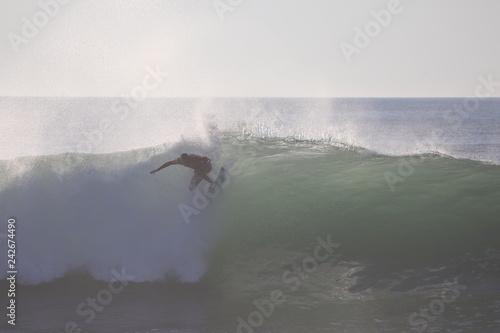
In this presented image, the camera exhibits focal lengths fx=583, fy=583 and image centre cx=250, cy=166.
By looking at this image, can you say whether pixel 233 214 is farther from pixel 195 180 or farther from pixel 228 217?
pixel 195 180

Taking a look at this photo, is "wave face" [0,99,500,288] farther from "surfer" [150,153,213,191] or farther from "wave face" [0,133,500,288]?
"surfer" [150,153,213,191]

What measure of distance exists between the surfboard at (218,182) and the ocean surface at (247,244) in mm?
201

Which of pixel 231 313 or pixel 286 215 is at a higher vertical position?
pixel 286 215

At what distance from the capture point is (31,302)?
10.1 meters

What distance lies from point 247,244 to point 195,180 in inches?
71.8

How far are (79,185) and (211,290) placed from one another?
4026 mm

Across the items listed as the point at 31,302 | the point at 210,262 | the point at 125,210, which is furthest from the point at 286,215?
the point at 31,302

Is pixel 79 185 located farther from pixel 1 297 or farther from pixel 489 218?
pixel 489 218

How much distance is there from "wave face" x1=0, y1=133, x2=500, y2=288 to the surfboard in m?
0.20

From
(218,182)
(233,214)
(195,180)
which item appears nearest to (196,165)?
(195,180)

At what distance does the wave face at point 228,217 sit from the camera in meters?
11.1

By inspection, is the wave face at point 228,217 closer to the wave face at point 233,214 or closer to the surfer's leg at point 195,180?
the wave face at point 233,214

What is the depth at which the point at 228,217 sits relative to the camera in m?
12.4

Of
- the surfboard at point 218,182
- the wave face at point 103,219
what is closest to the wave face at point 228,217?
the wave face at point 103,219
